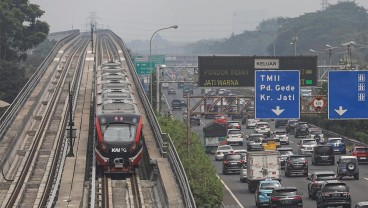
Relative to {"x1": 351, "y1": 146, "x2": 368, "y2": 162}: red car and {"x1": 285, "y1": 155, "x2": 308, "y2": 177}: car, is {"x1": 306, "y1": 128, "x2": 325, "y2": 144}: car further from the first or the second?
{"x1": 285, "y1": 155, "x2": 308, "y2": 177}: car

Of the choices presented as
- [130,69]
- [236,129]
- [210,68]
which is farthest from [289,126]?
[210,68]

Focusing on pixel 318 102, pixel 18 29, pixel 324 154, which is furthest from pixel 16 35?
pixel 318 102

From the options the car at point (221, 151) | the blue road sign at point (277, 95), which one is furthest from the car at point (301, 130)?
the blue road sign at point (277, 95)

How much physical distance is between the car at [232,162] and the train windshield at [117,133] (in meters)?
25.6

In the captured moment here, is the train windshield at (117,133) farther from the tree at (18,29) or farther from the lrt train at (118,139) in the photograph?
the tree at (18,29)

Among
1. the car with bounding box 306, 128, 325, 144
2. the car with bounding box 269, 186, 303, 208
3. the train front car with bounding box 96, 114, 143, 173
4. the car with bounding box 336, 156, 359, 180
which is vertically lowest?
the car with bounding box 306, 128, 325, 144

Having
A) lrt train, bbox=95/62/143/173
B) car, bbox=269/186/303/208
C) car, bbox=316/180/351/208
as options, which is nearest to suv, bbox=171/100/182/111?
car, bbox=316/180/351/208

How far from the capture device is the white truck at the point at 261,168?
61.8m

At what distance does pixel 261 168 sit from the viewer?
6206 centimetres

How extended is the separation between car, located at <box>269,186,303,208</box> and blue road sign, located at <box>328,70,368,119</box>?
4.23m

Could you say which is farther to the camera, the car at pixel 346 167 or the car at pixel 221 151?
the car at pixel 221 151

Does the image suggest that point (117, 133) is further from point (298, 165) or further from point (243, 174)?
point (298, 165)

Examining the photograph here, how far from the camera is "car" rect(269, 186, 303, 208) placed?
4900 centimetres

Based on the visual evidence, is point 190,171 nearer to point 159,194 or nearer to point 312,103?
point 159,194
